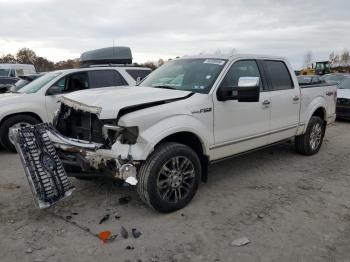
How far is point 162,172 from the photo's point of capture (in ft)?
13.5

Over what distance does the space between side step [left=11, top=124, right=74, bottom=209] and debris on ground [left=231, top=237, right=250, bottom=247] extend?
190cm

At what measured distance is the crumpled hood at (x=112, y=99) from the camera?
3.87 meters

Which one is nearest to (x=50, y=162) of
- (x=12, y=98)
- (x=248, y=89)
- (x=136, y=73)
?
(x=248, y=89)

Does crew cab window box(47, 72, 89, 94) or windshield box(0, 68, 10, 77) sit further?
windshield box(0, 68, 10, 77)

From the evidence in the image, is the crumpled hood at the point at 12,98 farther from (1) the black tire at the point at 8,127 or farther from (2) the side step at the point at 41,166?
(2) the side step at the point at 41,166

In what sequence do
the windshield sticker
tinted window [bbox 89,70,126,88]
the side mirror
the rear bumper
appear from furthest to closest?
1. the rear bumper
2. tinted window [bbox 89,70,126,88]
3. the side mirror
4. the windshield sticker

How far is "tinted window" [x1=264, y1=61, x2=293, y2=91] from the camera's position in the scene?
574 centimetres

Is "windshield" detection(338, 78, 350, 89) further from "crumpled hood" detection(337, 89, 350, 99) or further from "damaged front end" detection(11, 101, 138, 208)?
"damaged front end" detection(11, 101, 138, 208)

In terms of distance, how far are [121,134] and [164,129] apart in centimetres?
47

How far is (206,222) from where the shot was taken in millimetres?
4078

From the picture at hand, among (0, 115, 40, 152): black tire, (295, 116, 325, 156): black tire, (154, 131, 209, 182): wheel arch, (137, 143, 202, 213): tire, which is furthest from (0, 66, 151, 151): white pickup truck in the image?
(295, 116, 325, 156): black tire

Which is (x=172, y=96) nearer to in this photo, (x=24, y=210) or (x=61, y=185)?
(x=61, y=185)

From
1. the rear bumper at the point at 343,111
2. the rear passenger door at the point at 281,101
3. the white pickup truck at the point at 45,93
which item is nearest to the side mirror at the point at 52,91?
the white pickup truck at the point at 45,93

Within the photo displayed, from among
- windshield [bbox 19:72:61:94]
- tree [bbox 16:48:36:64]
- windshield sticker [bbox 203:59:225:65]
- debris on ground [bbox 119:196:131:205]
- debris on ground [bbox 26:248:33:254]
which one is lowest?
debris on ground [bbox 26:248:33:254]
